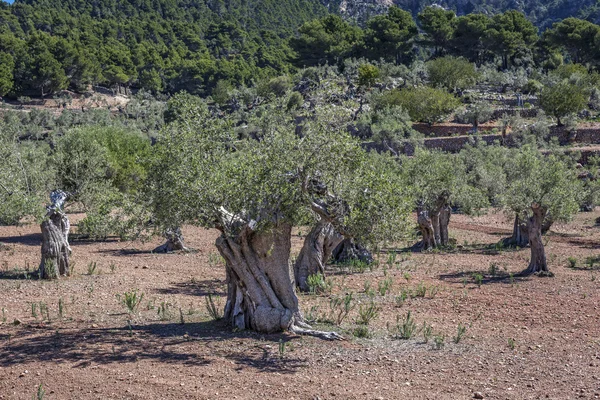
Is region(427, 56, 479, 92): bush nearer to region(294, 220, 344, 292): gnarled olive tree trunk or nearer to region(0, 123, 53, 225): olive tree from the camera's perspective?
region(0, 123, 53, 225): olive tree

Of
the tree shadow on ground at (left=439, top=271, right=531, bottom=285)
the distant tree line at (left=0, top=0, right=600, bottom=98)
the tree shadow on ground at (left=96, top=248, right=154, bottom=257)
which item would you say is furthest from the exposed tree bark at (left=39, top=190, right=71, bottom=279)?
the distant tree line at (left=0, top=0, right=600, bottom=98)

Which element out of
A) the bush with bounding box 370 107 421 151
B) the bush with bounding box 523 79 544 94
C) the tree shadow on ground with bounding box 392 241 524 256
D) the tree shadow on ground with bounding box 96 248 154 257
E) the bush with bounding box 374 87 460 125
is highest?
the bush with bounding box 523 79 544 94

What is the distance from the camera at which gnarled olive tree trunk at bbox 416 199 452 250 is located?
956 inches

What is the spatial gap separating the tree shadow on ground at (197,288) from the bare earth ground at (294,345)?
0.02m

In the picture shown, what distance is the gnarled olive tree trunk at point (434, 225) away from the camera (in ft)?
79.7

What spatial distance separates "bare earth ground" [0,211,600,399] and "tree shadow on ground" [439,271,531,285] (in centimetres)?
15

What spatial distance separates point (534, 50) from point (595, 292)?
7826 cm

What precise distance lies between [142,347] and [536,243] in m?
12.0

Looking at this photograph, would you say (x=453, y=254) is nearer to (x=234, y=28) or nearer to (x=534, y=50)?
(x=534, y=50)

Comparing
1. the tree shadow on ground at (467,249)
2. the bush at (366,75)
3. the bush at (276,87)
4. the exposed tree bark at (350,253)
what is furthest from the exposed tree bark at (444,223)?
the bush at (276,87)

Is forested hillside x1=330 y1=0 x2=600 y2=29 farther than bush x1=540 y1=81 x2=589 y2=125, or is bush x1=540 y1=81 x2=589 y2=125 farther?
forested hillside x1=330 y1=0 x2=600 y2=29

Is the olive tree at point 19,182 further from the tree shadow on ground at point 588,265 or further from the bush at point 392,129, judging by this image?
the bush at point 392,129

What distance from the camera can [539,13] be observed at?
6767 inches

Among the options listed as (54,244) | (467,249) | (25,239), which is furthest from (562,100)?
(54,244)
